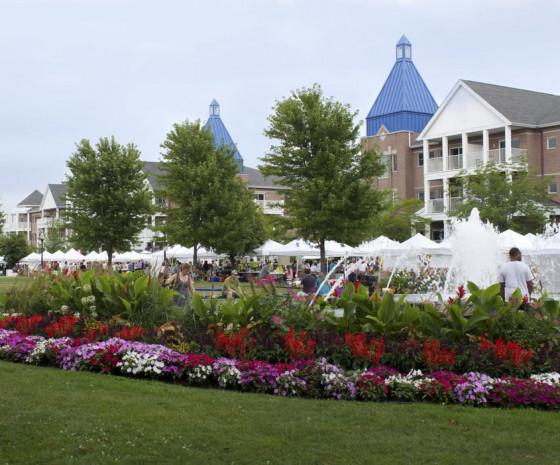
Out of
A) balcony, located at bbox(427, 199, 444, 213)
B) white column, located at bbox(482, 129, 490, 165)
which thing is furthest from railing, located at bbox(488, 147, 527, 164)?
balcony, located at bbox(427, 199, 444, 213)

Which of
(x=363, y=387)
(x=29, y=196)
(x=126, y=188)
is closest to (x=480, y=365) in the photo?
(x=363, y=387)

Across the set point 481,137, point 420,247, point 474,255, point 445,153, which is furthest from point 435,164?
point 474,255

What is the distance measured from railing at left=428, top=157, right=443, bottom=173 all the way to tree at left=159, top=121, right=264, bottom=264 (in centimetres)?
1787

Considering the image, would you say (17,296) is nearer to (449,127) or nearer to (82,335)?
(82,335)

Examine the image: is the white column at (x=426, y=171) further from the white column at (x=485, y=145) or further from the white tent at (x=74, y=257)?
the white tent at (x=74, y=257)

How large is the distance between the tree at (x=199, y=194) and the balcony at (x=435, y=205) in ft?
55.6

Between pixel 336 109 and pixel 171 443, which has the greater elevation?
pixel 336 109

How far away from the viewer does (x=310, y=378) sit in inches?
341

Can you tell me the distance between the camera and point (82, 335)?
38.3 feet

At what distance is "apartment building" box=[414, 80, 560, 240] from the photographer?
50312 millimetres

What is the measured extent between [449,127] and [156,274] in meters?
44.3

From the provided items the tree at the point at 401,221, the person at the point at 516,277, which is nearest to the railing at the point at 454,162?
the tree at the point at 401,221

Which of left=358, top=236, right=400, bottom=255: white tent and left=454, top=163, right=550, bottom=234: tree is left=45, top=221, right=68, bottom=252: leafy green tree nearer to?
left=454, top=163, right=550, bottom=234: tree

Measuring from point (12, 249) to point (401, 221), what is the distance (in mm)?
49284
